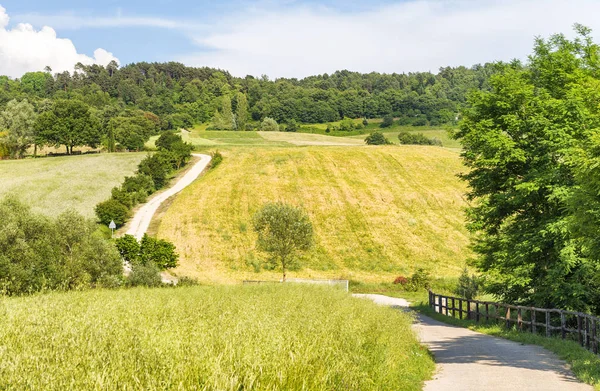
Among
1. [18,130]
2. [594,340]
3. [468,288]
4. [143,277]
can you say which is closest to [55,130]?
[18,130]

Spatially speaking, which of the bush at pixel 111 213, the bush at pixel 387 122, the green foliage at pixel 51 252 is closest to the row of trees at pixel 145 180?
the bush at pixel 111 213

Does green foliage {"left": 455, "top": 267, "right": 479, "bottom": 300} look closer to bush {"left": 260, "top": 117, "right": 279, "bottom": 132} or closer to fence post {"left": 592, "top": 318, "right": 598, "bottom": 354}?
fence post {"left": 592, "top": 318, "right": 598, "bottom": 354}

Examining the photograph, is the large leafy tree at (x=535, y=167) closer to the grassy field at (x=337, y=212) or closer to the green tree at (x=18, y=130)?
the grassy field at (x=337, y=212)

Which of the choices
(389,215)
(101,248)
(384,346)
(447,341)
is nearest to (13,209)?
(101,248)

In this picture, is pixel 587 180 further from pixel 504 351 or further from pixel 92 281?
pixel 92 281

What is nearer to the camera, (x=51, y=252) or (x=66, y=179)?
(x=51, y=252)

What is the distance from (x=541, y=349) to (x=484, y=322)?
37.0 ft

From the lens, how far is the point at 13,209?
35.8m

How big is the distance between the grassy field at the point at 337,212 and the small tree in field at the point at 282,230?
576 cm

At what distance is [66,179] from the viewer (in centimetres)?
9100

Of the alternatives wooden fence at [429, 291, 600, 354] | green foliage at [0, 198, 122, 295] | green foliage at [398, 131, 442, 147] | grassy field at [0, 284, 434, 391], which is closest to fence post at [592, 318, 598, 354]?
wooden fence at [429, 291, 600, 354]

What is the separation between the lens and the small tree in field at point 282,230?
53.1m

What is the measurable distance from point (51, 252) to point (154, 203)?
46.6 meters

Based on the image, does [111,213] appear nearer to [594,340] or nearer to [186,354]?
[594,340]
